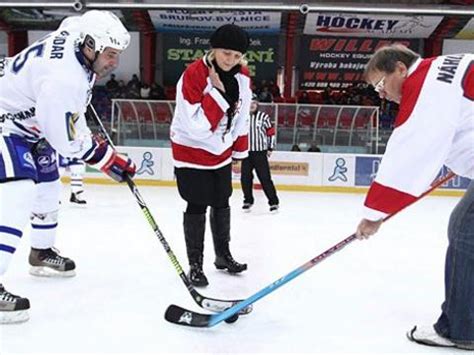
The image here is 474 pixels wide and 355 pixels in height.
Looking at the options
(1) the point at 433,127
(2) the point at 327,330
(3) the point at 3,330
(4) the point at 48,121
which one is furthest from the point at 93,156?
(1) the point at 433,127

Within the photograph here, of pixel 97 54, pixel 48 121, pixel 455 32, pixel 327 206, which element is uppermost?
pixel 455 32

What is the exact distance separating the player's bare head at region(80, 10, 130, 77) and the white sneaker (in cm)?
136

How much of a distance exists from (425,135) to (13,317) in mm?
1413

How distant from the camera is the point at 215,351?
5.66ft

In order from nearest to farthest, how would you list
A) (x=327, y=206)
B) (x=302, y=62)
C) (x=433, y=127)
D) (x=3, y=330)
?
(x=433, y=127), (x=3, y=330), (x=327, y=206), (x=302, y=62)

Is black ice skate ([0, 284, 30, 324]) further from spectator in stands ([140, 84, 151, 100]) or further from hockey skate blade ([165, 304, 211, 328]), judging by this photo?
spectator in stands ([140, 84, 151, 100])

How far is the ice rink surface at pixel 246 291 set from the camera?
5.89 feet

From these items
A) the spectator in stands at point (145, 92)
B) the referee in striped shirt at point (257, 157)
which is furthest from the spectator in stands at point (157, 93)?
the referee in striped shirt at point (257, 157)

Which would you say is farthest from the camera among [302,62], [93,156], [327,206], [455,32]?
[302,62]

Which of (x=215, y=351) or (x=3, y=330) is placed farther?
(x=3, y=330)

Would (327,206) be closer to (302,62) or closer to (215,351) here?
(215,351)

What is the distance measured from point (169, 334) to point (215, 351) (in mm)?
198

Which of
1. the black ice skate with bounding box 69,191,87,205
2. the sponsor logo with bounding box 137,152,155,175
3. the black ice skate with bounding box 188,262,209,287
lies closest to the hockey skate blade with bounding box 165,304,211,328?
the black ice skate with bounding box 188,262,209,287

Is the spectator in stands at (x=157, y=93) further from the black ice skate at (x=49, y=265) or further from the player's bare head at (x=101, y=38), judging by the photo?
the player's bare head at (x=101, y=38)
